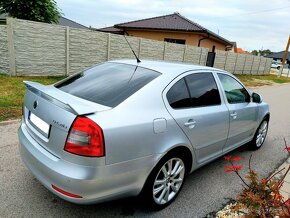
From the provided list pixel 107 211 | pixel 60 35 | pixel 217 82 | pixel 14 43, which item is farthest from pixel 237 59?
pixel 107 211

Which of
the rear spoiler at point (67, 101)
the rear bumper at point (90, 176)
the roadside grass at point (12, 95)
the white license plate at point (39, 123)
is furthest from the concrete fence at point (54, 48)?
the rear bumper at point (90, 176)

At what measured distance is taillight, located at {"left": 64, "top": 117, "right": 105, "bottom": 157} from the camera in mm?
2287

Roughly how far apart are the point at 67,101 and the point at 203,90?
1768mm

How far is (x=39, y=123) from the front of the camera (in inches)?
107

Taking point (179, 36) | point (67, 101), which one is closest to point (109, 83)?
point (67, 101)

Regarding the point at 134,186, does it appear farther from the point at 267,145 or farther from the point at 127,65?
the point at 267,145

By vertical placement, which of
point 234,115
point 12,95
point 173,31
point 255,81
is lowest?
point 255,81

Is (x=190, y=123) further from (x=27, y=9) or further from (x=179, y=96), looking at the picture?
(x=27, y=9)

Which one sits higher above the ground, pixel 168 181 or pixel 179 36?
pixel 179 36

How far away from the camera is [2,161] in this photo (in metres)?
3.81

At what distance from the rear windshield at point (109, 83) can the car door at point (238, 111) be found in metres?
1.44

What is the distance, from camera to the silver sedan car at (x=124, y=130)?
2.33m

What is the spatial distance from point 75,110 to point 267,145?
470 centimetres

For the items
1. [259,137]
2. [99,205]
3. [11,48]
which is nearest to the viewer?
[99,205]
